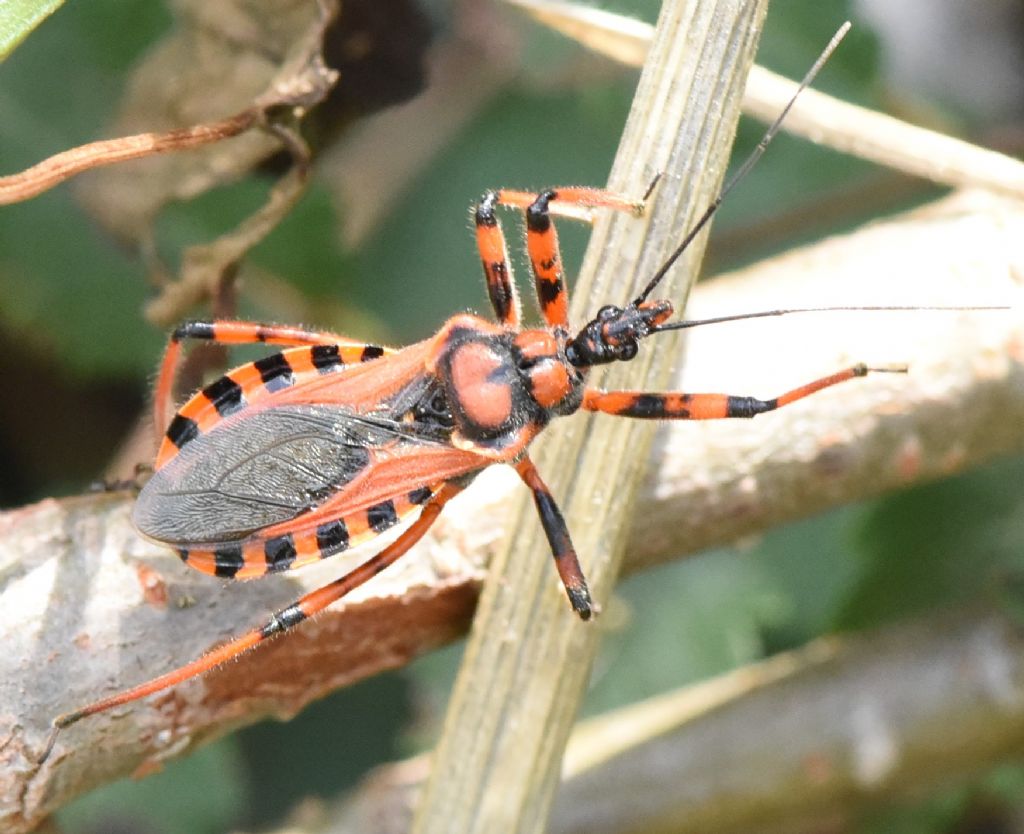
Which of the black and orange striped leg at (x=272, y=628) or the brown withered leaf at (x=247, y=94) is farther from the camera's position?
the brown withered leaf at (x=247, y=94)

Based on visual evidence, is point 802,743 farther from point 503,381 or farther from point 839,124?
point 839,124

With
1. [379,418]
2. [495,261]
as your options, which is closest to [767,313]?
[495,261]

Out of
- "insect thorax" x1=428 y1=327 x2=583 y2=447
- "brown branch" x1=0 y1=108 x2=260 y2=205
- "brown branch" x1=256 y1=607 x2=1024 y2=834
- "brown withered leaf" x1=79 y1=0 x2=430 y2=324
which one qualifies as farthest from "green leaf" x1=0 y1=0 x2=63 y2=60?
"brown branch" x1=256 y1=607 x2=1024 y2=834

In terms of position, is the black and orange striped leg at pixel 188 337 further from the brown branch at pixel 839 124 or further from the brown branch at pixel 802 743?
the brown branch at pixel 802 743

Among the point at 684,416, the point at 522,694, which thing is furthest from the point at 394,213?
the point at 522,694

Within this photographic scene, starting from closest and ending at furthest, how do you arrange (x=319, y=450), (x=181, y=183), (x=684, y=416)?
(x=684, y=416)
(x=319, y=450)
(x=181, y=183)

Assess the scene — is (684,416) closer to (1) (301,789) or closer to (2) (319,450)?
(2) (319,450)

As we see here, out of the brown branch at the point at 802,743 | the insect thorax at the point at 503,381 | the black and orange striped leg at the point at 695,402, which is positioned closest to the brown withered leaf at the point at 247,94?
the insect thorax at the point at 503,381
